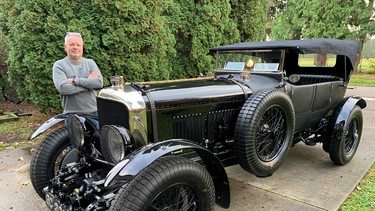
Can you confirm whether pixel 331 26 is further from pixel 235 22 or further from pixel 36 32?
pixel 36 32

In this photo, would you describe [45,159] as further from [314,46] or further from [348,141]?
[348,141]

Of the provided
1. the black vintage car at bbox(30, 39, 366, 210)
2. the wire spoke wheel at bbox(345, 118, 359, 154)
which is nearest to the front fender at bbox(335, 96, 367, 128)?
the black vintage car at bbox(30, 39, 366, 210)

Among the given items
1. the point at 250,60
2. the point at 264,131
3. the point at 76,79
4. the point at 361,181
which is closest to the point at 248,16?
the point at 250,60

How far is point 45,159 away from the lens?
3.03 meters

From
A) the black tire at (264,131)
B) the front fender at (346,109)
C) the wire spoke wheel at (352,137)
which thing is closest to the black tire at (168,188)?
the black tire at (264,131)

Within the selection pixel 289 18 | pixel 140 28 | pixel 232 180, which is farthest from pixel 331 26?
pixel 232 180

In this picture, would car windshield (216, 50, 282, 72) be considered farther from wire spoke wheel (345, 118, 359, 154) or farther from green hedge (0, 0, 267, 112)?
green hedge (0, 0, 267, 112)

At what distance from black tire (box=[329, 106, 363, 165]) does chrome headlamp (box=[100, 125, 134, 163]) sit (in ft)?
9.60

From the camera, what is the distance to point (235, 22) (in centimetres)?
795

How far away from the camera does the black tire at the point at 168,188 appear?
1990 millimetres

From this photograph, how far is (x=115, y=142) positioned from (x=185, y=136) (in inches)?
28.8

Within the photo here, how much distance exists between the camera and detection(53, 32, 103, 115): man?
10.9 ft

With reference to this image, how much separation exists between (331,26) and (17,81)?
1760cm

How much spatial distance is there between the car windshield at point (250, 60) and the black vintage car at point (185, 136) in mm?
14
